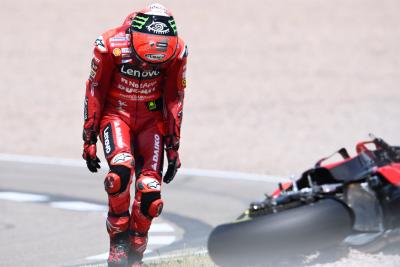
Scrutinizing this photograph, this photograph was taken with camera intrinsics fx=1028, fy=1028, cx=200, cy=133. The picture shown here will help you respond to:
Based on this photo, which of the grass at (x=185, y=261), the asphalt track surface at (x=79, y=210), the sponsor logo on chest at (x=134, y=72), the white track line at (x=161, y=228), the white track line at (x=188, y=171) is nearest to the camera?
the sponsor logo on chest at (x=134, y=72)

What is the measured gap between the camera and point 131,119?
737 centimetres

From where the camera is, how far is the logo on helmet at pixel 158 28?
7129mm

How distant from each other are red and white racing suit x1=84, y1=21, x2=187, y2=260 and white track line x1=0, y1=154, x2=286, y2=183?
6.73 m

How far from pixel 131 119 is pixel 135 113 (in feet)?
0.17

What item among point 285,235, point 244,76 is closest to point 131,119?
point 285,235

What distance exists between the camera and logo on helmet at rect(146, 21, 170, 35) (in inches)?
281

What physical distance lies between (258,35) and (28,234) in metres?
14.7

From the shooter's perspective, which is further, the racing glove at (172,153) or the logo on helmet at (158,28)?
the racing glove at (172,153)

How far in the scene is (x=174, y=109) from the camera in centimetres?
740

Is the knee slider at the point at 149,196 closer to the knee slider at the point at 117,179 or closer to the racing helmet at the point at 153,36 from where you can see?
the knee slider at the point at 117,179

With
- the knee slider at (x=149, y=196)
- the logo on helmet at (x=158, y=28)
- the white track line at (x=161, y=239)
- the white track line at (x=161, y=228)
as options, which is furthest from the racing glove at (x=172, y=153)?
the white track line at (x=161, y=228)

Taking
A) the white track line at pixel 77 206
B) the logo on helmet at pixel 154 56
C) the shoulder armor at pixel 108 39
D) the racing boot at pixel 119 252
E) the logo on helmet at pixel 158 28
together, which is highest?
the logo on helmet at pixel 158 28

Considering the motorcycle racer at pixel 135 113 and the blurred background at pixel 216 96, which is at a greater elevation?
the motorcycle racer at pixel 135 113

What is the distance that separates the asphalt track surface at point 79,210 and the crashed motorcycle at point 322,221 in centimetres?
188
